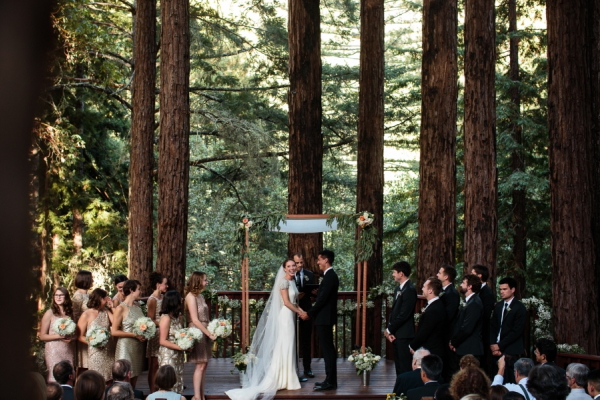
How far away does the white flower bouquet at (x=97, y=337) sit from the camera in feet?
24.4

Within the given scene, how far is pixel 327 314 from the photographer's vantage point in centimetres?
870

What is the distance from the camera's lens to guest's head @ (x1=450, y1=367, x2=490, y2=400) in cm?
455

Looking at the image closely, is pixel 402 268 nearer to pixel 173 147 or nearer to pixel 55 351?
pixel 55 351

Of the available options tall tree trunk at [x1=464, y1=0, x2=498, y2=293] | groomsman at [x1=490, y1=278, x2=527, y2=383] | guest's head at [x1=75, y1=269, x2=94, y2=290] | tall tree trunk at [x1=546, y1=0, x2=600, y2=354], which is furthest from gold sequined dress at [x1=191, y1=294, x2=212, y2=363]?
tall tree trunk at [x1=546, y1=0, x2=600, y2=354]

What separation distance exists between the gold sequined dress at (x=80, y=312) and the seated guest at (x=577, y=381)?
5602mm

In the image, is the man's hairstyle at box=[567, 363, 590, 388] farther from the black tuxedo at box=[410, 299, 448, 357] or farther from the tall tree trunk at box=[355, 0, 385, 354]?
the tall tree trunk at box=[355, 0, 385, 354]

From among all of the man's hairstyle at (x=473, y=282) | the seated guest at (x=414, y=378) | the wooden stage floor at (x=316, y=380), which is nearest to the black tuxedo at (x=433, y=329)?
the man's hairstyle at (x=473, y=282)

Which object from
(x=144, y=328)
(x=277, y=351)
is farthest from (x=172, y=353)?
(x=277, y=351)

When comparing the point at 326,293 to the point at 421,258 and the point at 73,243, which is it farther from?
the point at 73,243

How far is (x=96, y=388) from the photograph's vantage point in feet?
14.6

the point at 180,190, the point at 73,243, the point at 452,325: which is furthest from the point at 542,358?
the point at 73,243

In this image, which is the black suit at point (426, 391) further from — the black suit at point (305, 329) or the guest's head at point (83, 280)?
the guest's head at point (83, 280)

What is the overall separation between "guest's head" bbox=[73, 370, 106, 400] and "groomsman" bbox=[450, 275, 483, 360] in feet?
15.6

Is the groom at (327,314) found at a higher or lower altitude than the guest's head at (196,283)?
lower
